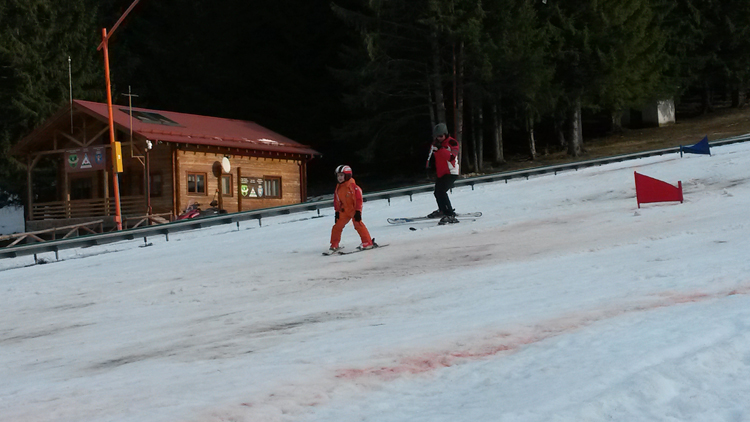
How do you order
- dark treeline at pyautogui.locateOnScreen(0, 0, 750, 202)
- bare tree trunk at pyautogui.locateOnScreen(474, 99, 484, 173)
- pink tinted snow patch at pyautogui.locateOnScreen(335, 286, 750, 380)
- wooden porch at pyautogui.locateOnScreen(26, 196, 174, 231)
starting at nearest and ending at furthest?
pink tinted snow patch at pyautogui.locateOnScreen(335, 286, 750, 380), wooden porch at pyautogui.locateOnScreen(26, 196, 174, 231), dark treeline at pyautogui.locateOnScreen(0, 0, 750, 202), bare tree trunk at pyautogui.locateOnScreen(474, 99, 484, 173)

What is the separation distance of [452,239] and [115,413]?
943 cm

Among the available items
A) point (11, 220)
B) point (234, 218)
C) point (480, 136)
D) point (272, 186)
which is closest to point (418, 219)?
point (234, 218)

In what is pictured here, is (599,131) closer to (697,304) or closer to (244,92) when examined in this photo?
(244,92)

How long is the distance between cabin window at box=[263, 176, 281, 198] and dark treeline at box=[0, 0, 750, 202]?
550 centimetres

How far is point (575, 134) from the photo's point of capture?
1657 inches

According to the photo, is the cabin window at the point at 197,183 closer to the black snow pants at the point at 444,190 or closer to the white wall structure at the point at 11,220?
the black snow pants at the point at 444,190

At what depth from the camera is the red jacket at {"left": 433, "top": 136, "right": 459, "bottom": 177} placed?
16.3 m

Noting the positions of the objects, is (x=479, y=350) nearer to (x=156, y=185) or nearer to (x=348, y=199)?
(x=348, y=199)

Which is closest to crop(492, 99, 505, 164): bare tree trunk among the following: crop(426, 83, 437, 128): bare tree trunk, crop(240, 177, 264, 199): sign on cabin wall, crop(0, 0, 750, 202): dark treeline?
crop(0, 0, 750, 202): dark treeline

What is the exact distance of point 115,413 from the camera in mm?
5324

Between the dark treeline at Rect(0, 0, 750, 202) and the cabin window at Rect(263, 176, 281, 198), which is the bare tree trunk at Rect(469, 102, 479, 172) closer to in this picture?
the dark treeline at Rect(0, 0, 750, 202)

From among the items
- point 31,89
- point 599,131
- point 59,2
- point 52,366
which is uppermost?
point 59,2

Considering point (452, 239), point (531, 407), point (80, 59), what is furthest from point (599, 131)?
point (531, 407)

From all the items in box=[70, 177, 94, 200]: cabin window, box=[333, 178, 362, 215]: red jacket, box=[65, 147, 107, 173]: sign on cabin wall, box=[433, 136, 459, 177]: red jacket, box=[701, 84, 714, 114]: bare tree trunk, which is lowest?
box=[333, 178, 362, 215]: red jacket
